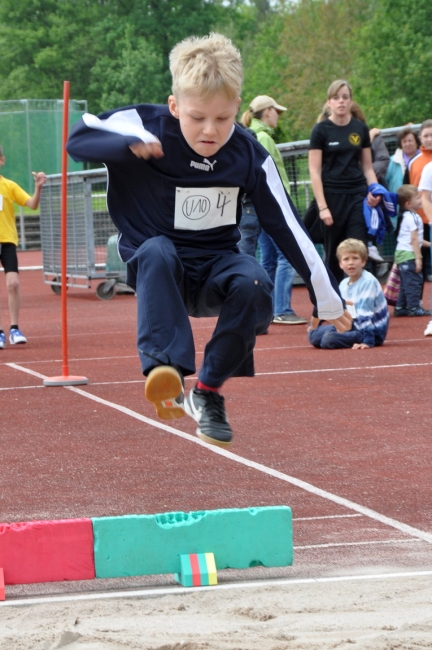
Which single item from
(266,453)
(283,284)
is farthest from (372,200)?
(266,453)

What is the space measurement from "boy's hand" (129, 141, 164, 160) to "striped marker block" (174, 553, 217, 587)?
5.39 feet

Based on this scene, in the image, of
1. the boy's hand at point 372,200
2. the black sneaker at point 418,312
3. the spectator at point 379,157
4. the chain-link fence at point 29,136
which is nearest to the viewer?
the boy's hand at point 372,200

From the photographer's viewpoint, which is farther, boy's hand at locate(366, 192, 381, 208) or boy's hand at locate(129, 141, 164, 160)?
boy's hand at locate(366, 192, 381, 208)

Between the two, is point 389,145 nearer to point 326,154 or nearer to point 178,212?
point 326,154

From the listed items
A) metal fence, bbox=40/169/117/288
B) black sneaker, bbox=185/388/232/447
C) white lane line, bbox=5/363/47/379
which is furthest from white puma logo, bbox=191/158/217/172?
metal fence, bbox=40/169/117/288

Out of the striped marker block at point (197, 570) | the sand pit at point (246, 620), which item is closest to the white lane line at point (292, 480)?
the sand pit at point (246, 620)

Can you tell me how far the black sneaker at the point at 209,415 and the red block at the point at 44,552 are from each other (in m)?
0.76

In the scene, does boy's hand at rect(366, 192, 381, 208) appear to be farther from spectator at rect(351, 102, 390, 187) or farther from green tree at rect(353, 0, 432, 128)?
green tree at rect(353, 0, 432, 128)

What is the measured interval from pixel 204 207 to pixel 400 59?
42.3 metres

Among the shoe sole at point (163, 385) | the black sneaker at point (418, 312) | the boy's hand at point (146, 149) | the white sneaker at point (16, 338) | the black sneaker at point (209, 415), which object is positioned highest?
the boy's hand at point (146, 149)

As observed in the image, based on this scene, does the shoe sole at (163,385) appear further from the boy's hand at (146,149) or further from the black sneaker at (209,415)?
the boy's hand at (146,149)

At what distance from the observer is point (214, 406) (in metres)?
5.18

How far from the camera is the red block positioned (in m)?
4.54

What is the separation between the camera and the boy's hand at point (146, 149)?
4551 millimetres
